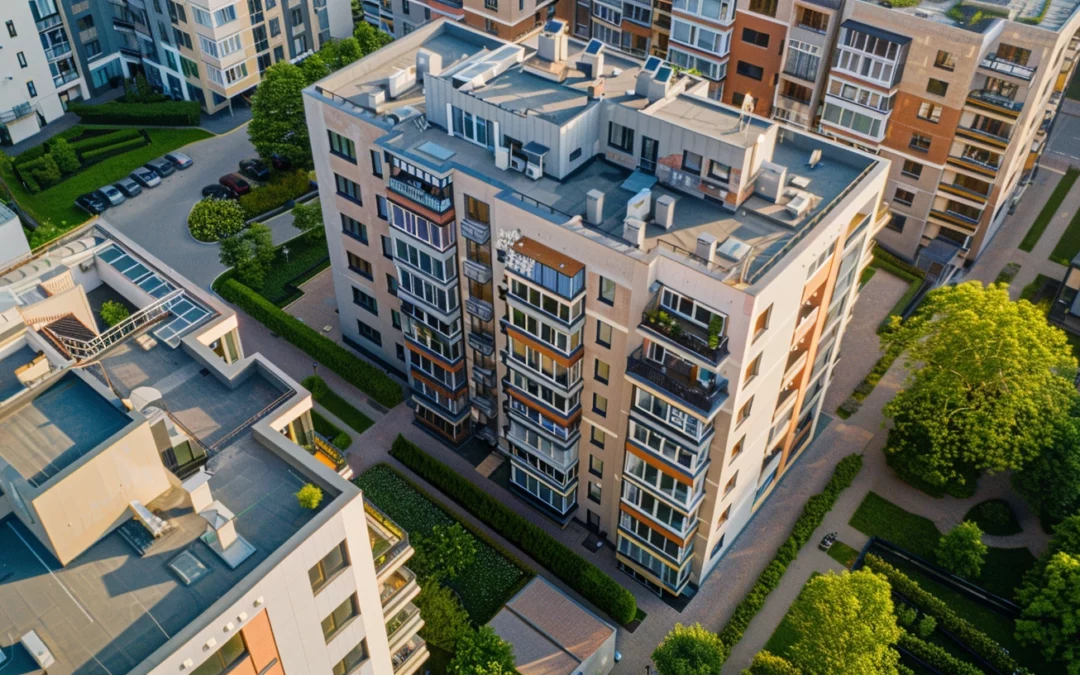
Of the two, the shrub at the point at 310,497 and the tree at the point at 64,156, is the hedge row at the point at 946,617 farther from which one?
the tree at the point at 64,156

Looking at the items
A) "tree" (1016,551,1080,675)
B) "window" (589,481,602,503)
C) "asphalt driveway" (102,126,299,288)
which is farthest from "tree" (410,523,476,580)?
"asphalt driveway" (102,126,299,288)

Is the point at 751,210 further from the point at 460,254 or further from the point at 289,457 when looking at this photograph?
the point at 289,457

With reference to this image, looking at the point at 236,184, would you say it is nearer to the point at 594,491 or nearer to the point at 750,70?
the point at 750,70

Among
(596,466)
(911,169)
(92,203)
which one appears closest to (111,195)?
(92,203)

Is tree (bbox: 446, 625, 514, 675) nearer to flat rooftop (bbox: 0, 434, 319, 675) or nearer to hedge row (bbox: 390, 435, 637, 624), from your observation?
hedge row (bbox: 390, 435, 637, 624)

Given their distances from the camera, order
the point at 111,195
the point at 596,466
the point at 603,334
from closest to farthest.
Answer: the point at 603,334 → the point at 596,466 → the point at 111,195

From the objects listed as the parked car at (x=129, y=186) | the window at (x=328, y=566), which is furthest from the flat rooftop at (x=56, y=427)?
the parked car at (x=129, y=186)
